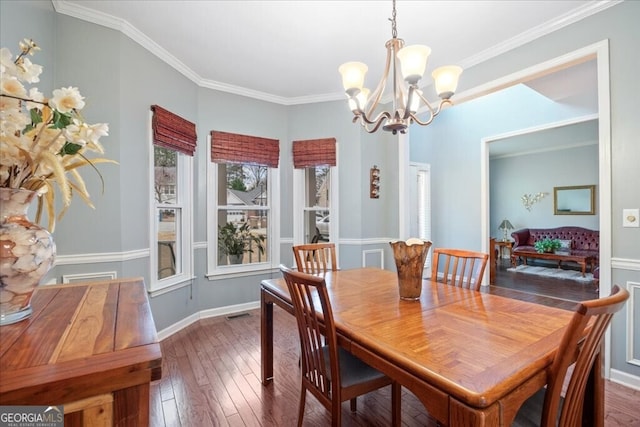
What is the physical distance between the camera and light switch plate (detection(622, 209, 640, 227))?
212 centimetres

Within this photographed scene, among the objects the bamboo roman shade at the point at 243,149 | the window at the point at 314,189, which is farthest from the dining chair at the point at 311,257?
the bamboo roman shade at the point at 243,149

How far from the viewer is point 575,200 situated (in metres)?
7.00

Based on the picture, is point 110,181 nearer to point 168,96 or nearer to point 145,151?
point 145,151

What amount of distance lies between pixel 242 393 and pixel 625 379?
2.76m

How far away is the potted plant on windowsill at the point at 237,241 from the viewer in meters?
3.83

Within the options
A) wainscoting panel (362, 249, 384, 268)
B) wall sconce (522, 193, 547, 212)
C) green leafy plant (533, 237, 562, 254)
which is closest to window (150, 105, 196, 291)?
wainscoting panel (362, 249, 384, 268)

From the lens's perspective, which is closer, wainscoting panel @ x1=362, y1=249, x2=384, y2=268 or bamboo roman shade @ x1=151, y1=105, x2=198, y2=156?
bamboo roman shade @ x1=151, y1=105, x2=198, y2=156

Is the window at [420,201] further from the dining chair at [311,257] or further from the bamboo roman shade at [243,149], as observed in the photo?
the dining chair at [311,257]

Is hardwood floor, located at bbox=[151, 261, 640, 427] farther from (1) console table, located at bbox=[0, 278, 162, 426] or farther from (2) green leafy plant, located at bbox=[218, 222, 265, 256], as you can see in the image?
(1) console table, located at bbox=[0, 278, 162, 426]

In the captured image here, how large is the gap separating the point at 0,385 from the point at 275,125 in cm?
379

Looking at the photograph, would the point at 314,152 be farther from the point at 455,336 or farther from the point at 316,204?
the point at 455,336

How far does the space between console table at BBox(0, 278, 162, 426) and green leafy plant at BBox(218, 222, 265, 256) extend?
2.87 m

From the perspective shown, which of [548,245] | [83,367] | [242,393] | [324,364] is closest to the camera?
[83,367]

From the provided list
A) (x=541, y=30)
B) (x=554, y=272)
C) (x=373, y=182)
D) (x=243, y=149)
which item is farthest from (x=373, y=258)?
(x=554, y=272)
